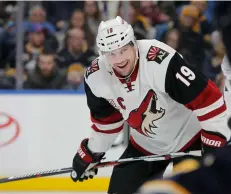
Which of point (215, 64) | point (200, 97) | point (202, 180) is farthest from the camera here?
point (215, 64)

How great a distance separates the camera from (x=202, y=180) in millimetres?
872

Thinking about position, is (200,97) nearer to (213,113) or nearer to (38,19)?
(213,113)

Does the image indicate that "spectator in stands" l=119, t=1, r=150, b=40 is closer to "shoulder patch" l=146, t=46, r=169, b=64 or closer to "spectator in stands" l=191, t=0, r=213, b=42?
"spectator in stands" l=191, t=0, r=213, b=42

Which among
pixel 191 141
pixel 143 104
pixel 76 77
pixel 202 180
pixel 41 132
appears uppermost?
pixel 202 180

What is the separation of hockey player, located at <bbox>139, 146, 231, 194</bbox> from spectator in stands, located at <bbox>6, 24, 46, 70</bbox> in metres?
3.07

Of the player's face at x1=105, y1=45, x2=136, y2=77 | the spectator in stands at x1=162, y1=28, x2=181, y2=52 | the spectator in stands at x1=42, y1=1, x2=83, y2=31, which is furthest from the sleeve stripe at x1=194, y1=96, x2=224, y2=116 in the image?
the spectator in stands at x1=42, y1=1, x2=83, y2=31

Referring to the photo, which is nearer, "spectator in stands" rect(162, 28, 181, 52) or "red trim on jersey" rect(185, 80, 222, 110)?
"red trim on jersey" rect(185, 80, 222, 110)

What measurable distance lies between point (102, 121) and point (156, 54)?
0.39m

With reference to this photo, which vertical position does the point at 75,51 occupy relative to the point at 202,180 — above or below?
below

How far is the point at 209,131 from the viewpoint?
2.25m

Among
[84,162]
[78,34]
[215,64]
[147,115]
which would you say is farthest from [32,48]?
[147,115]

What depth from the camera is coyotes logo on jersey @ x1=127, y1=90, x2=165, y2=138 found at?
2.38m

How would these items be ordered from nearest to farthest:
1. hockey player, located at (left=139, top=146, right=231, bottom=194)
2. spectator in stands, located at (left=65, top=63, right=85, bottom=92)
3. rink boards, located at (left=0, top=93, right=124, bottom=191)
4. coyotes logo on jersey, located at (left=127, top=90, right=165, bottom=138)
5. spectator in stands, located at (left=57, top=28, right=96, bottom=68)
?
hockey player, located at (left=139, top=146, right=231, bottom=194), coyotes logo on jersey, located at (left=127, top=90, right=165, bottom=138), rink boards, located at (left=0, top=93, right=124, bottom=191), spectator in stands, located at (left=65, top=63, right=85, bottom=92), spectator in stands, located at (left=57, top=28, right=96, bottom=68)

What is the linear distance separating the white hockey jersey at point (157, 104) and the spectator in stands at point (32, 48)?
1456 millimetres
